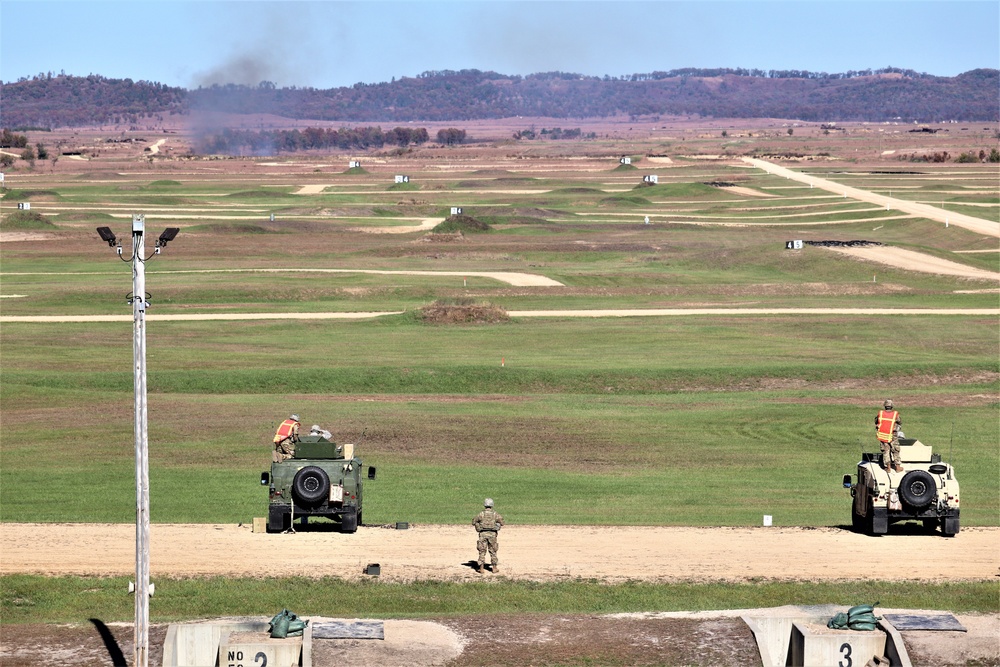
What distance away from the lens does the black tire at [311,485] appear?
28062 mm

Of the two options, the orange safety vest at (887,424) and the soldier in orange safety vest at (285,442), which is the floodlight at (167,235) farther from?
the orange safety vest at (887,424)

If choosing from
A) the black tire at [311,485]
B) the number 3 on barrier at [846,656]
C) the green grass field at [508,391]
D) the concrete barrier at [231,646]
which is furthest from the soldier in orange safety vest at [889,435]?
the concrete barrier at [231,646]

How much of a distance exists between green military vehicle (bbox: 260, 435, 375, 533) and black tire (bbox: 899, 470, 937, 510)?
1073cm

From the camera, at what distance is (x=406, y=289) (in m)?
77.4

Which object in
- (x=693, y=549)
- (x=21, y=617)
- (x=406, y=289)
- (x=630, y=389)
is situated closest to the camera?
(x=21, y=617)

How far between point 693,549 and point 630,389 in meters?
21.9

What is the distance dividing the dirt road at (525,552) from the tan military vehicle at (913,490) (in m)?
0.53

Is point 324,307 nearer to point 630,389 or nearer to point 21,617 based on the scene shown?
point 630,389

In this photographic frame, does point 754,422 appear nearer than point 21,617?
No

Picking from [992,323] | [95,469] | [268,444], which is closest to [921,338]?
[992,323]

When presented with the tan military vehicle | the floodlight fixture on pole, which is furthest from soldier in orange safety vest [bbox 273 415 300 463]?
the tan military vehicle

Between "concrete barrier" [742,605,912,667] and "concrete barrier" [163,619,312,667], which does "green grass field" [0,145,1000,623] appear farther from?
"concrete barrier" [742,605,912,667]

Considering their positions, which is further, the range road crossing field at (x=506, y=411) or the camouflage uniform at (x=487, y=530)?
the range road crossing field at (x=506, y=411)

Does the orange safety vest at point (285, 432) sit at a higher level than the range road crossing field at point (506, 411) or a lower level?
higher
